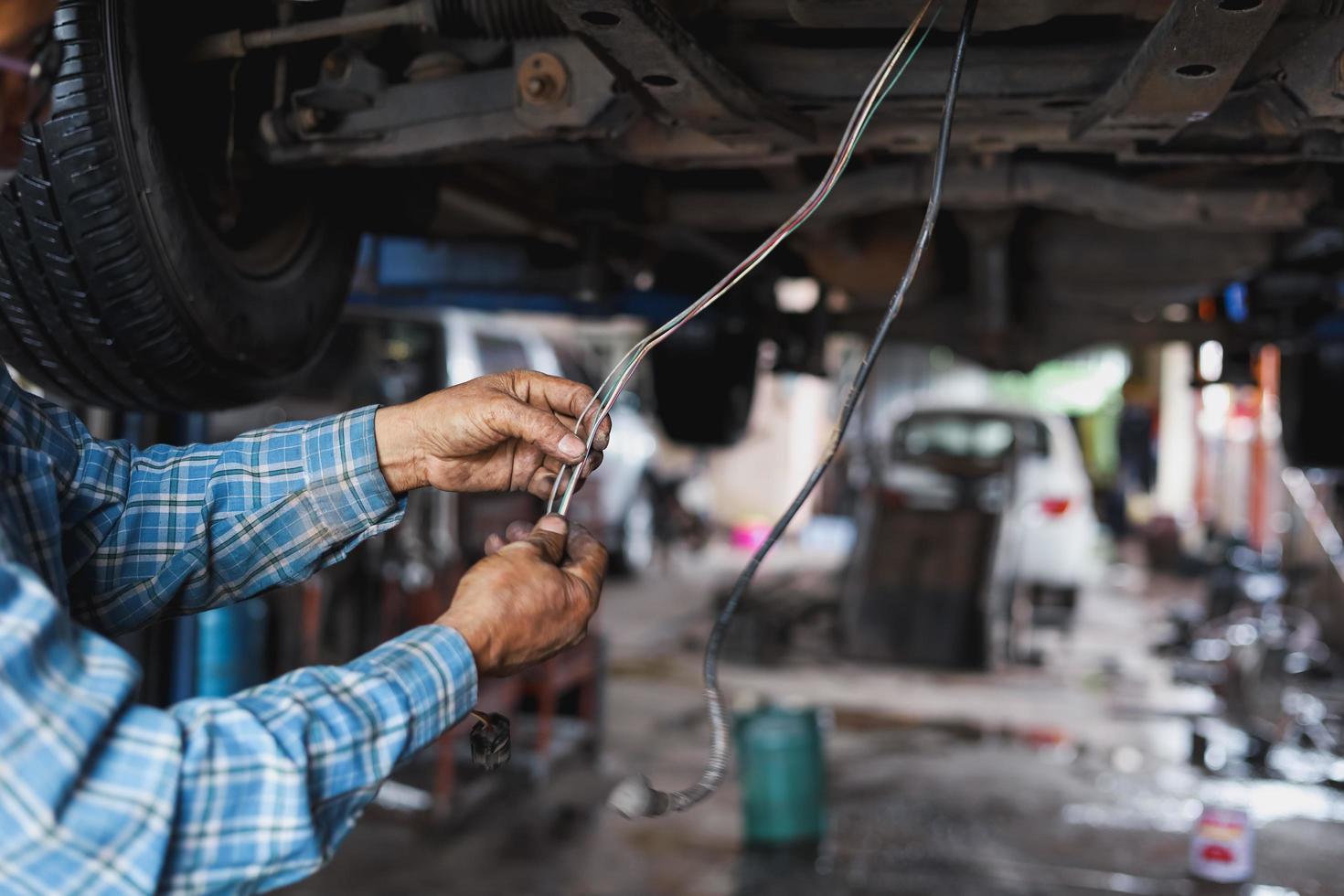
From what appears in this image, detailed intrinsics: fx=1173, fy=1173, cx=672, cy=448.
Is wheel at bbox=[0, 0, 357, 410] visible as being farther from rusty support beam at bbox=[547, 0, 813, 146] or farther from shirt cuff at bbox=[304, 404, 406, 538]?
rusty support beam at bbox=[547, 0, 813, 146]

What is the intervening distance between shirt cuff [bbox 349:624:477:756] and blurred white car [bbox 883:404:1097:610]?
18.7 feet

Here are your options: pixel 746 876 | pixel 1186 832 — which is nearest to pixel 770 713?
pixel 746 876

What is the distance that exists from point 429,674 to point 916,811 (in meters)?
3.16

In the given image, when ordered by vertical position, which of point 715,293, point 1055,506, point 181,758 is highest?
point 715,293

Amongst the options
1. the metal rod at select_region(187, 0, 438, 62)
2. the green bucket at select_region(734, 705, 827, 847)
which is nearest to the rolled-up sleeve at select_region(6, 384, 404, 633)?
the metal rod at select_region(187, 0, 438, 62)

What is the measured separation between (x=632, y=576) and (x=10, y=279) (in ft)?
24.6

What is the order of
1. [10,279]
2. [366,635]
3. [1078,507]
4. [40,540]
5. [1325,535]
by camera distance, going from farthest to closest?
[1078,507] → [1325,535] → [366,635] → [10,279] → [40,540]

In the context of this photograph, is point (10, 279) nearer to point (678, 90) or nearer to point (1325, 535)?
point (678, 90)

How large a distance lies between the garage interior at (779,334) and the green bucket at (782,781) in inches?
0.5

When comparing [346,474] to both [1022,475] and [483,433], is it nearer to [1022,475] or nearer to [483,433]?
[483,433]

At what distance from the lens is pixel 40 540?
1041 millimetres

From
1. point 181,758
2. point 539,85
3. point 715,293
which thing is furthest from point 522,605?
point 539,85

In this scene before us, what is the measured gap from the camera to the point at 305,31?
5.41ft

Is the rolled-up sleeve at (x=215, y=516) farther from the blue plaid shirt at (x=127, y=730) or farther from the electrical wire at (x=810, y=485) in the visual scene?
the electrical wire at (x=810, y=485)
